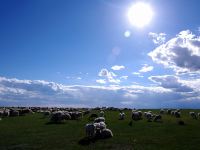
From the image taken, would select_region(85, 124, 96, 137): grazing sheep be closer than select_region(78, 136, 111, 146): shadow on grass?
No

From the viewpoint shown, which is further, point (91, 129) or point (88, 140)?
point (91, 129)

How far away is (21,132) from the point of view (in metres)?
44.7

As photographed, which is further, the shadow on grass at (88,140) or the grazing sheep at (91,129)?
the grazing sheep at (91,129)

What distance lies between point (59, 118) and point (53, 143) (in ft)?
90.3

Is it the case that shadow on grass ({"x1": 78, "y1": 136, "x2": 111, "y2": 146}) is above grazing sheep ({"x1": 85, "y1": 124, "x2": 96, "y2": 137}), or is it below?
below

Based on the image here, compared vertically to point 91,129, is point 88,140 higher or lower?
lower

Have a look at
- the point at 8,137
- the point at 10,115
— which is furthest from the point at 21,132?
the point at 10,115

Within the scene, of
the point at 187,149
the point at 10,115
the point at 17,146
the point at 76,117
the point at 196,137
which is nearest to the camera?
the point at 187,149

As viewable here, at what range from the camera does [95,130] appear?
38.9 meters

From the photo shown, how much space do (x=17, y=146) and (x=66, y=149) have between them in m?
5.71

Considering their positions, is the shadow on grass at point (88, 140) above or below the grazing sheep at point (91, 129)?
below

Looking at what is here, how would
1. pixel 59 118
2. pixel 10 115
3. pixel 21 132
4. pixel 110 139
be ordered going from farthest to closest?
pixel 10 115 → pixel 59 118 → pixel 21 132 → pixel 110 139

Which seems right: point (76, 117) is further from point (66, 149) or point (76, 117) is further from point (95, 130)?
point (66, 149)

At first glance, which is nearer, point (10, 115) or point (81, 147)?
point (81, 147)
